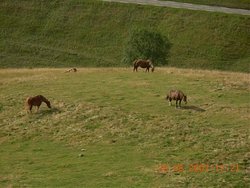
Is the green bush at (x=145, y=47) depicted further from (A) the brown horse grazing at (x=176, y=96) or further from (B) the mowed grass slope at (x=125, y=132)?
(A) the brown horse grazing at (x=176, y=96)

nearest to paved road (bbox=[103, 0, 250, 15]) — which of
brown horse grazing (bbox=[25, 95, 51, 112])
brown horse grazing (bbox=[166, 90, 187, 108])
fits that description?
brown horse grazing (bbox=[166, 90, 187, 108])

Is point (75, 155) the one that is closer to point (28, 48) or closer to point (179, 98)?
point (179, 98)

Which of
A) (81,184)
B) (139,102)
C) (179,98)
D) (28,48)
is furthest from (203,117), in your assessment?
(28,48)

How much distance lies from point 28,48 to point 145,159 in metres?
65.0

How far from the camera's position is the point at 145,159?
25.6 metres

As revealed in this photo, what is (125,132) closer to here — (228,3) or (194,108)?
(194,108)

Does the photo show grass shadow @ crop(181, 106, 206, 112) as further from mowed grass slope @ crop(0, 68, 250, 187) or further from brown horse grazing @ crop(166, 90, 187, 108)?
brown horse grazing @ crop(166, 90, 187, 108)

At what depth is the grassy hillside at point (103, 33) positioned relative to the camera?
3346 inches

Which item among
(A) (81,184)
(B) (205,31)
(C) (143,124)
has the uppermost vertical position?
(B) (205,31)

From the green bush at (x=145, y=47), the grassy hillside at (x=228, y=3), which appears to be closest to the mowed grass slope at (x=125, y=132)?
the green bush at (x=145, y=47)

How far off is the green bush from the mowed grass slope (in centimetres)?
2763

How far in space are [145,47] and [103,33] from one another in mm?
24960

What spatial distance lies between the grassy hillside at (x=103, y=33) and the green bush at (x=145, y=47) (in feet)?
44.6

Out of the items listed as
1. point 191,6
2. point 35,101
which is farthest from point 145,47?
point 35,101
